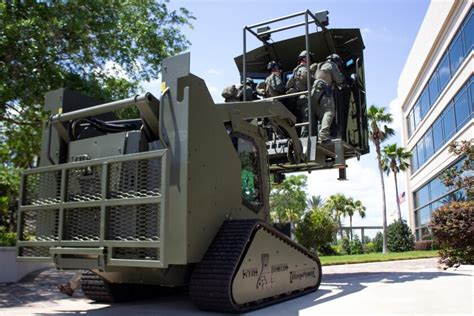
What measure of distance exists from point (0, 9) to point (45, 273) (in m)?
6.97

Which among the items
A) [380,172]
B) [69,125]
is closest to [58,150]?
[69,125]

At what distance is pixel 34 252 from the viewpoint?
20.3ft

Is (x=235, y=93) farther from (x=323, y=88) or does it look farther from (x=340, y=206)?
(x=340, y=206)

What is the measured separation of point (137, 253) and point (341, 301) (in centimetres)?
302

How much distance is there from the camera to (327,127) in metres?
9.37

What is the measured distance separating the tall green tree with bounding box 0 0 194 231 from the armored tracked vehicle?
348 centimetres

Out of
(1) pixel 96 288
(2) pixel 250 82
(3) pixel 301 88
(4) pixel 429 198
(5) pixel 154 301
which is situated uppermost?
(2) pixel 250 82

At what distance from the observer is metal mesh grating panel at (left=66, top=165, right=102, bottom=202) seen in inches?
226

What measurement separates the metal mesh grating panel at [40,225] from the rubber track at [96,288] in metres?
1.08

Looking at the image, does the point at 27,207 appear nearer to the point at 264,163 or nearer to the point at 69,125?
the point at 69,125

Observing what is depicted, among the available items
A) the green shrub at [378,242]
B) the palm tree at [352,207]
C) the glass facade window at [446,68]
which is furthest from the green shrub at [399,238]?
the palm tree at [352,207]

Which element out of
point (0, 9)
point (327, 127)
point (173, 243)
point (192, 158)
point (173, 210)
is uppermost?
point (0, 9)

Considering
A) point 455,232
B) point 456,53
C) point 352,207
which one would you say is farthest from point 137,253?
point 352,207

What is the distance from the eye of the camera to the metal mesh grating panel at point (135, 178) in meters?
5.24
